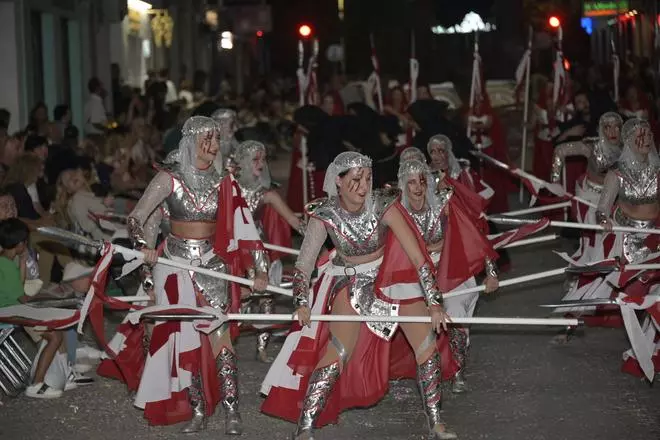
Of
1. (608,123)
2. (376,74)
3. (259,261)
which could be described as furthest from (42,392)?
(376,74)

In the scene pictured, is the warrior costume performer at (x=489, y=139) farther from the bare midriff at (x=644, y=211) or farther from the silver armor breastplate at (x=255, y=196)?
the silver armor breastplate at (x=255, y=196)

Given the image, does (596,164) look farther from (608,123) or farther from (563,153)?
(563,153)

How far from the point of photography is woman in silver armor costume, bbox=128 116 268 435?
27.3 feet

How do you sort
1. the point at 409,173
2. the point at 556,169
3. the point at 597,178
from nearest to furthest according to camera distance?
the point at 409,173 → the point at 597,178 → the point at 556,169

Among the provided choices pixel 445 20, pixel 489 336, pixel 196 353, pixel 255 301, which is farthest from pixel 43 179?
pixel 445 20

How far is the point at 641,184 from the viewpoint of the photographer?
10.4 meters

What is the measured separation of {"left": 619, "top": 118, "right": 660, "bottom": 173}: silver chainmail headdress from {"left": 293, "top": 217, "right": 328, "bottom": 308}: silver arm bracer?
10.7ft

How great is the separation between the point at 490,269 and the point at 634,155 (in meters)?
2.01

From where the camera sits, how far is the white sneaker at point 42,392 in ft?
31.0

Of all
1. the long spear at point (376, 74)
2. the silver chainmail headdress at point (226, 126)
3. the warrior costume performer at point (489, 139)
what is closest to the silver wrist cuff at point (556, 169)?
the silver chainmail headdress at point (226, 126)

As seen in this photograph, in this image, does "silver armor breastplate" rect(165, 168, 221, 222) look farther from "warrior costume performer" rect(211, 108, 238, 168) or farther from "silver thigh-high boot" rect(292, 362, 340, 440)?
"warrior costume performer" rect(211, 108, 238, 168)

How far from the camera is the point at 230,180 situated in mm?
8633

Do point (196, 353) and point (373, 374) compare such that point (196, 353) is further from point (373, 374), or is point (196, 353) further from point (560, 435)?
point (560, 435)

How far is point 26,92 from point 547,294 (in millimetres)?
9220
